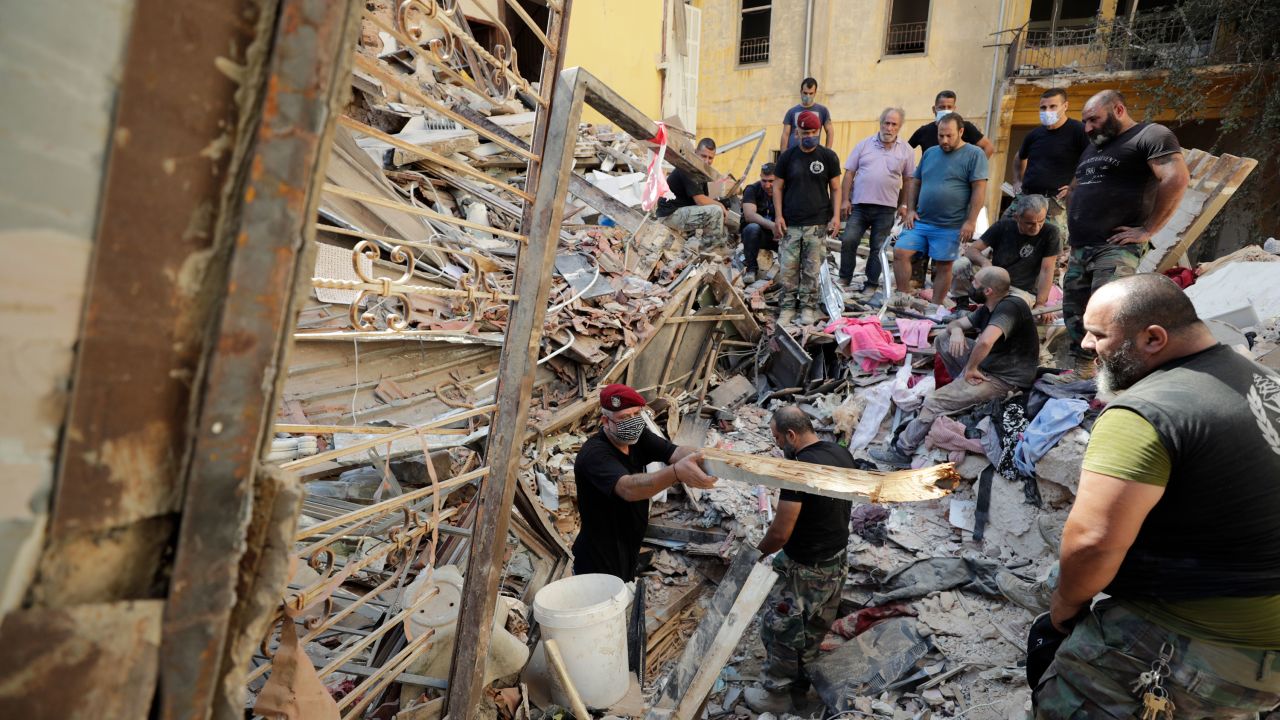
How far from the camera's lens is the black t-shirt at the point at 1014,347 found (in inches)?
201

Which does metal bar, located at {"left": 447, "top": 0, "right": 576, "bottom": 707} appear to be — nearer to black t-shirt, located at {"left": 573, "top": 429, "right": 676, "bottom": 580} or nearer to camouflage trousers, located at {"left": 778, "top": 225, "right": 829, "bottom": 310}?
black t-shirt, located at {"left": 573, "top": 429, "right": 676, "bottom": 580}

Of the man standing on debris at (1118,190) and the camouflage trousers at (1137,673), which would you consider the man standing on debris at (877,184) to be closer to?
the man standing on debris at (1118,190)

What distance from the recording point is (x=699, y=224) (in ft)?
27.7

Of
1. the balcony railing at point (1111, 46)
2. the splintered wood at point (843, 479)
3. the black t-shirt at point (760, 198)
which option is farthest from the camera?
the balcony railing at point (1111, 46)

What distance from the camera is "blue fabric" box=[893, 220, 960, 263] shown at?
7.23 metres

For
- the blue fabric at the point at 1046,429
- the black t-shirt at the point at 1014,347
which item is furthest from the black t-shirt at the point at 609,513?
the black t-shirt at the point at 1014,347

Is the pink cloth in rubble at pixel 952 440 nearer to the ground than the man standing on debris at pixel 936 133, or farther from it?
nearer to the ground

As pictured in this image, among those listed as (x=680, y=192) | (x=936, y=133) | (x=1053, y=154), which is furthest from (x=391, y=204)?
(x=936, y=133)

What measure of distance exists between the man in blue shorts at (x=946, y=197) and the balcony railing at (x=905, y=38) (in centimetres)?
1139

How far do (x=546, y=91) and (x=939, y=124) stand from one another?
6.06 m

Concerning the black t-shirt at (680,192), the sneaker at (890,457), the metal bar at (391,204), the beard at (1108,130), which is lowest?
the sneaker at (890,457)

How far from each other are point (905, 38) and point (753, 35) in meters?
4.09

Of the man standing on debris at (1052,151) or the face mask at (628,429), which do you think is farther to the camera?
the man standing on debris at (1052,151)

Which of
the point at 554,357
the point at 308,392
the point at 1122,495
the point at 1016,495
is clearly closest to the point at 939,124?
the point at 1016,495
